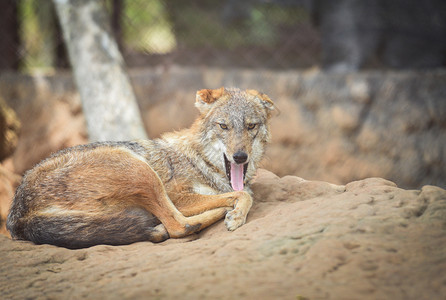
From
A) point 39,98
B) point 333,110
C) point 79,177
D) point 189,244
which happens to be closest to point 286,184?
point 189,244

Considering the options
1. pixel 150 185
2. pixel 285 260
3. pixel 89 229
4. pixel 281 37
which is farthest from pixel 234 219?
pixel 281 37

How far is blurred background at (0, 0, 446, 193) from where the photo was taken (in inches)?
344

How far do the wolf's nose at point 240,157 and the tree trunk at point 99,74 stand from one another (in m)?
2.93

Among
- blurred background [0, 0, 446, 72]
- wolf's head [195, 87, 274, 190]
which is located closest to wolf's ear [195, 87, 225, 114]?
wolf's head [195, 87, 274, 190]

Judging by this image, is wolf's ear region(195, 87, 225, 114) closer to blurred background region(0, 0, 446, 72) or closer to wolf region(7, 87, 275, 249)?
wolf region(7, 87, 275, 249)

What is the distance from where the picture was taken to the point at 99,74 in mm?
7469

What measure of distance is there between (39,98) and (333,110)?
5.58m

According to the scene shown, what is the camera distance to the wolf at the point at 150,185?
3.95 metres

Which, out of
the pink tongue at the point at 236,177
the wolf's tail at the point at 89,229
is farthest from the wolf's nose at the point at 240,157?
the wolf's tail at the point at 89,229

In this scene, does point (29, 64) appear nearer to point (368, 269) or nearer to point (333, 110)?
point (333, 110)

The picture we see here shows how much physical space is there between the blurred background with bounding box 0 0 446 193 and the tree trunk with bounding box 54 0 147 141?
47cm

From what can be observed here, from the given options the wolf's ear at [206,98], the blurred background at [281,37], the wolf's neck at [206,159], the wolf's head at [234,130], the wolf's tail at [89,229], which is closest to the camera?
the wolf's tail at [89,229]

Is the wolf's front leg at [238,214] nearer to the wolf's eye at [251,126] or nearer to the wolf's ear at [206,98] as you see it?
the wolf's eye at [251,126]

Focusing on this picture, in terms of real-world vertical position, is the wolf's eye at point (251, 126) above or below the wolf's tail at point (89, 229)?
above
